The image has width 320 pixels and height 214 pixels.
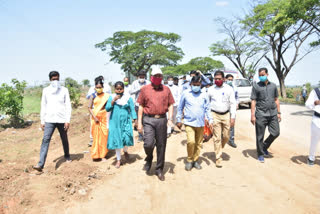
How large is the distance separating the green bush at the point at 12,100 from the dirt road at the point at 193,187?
5412 mm

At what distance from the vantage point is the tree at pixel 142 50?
34.6 m

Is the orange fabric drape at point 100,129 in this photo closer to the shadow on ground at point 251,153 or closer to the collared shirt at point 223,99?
the collared shirt at point 223,99

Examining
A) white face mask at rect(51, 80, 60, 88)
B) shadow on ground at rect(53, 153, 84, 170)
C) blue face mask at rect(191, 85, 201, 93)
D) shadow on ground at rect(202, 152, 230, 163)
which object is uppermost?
white face mask at rect(51, 80, 60, 88)

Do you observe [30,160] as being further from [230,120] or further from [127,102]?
[230,120]

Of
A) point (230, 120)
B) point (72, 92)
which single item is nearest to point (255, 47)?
point (72, 92)

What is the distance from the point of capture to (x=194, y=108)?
14.8 feet

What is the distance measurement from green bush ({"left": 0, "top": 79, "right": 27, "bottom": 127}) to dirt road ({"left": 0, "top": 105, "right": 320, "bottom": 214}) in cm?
541

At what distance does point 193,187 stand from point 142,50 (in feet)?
107

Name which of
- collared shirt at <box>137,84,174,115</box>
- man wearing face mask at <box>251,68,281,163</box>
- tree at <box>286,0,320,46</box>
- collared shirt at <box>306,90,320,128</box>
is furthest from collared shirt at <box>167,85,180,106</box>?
tree at <box>286,0,320,46</box>

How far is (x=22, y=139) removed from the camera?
27.0 ft

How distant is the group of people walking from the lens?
4.19m

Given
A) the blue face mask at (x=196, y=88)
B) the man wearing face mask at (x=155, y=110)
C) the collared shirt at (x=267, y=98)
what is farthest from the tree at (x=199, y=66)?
the man wearing face mask at (x=155, y=110)

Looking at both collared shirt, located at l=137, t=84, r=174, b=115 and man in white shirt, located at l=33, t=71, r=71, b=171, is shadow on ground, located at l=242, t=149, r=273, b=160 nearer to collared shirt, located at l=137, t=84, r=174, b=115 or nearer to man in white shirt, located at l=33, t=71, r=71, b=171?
collared shirt, located at l=137, t=84, r=174, b=115

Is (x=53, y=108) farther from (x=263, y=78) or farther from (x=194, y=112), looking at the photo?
(x=263, y=78)
